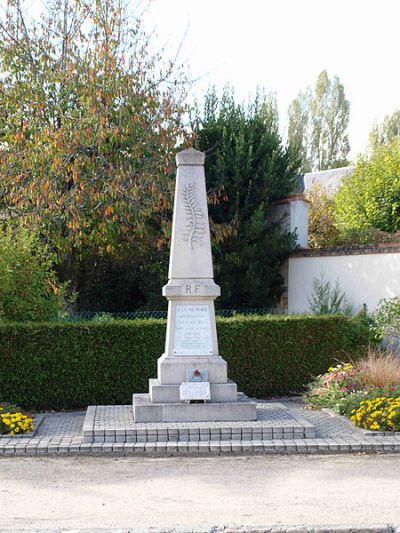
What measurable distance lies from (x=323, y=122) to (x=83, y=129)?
1334 inches

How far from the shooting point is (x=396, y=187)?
21.1m

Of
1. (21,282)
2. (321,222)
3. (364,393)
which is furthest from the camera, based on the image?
(321,222)

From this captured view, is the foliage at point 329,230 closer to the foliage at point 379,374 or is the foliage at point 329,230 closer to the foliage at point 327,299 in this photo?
the foliage at point 327,299

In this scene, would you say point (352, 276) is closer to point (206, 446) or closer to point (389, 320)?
point (389, 320)

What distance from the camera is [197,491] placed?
714cm

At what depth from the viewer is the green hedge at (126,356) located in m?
11.8

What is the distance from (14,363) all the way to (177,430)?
3.56 meters

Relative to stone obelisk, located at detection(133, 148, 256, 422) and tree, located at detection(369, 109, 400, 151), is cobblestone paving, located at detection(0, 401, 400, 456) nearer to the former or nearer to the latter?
stone obelisk, located at detection(133, 148, 256, 422)

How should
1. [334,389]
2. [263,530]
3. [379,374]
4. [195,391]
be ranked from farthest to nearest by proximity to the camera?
[334,389]
[379,374]
[195,391]
[263,530]

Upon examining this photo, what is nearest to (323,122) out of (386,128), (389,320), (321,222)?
(386,128)

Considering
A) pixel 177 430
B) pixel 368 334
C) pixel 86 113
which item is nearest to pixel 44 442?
pixel 177 430

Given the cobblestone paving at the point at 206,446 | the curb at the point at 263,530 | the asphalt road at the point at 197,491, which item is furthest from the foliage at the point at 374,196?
the curb at the point at 263,530

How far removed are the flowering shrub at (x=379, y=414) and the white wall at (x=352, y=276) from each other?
597cm

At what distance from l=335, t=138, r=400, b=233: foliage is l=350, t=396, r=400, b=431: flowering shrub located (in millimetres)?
11453
